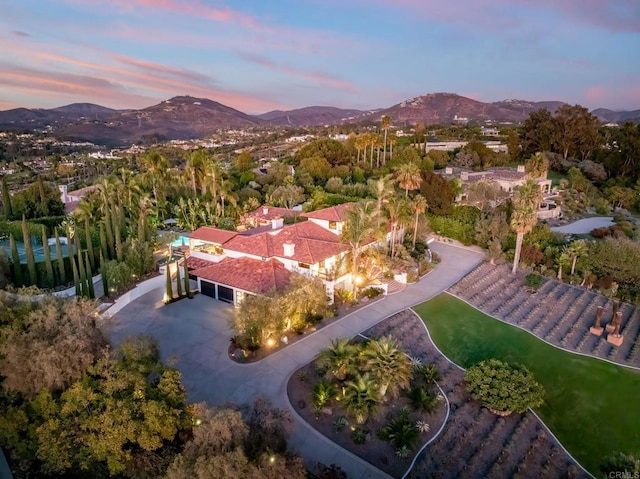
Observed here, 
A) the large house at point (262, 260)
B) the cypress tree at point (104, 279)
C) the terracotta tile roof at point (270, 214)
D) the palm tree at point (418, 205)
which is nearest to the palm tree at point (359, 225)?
the large house at point (262, 260)

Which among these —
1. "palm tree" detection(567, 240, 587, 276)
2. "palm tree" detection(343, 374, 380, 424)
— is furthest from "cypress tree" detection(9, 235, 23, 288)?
"palm tree" detection(567, 240, 587, 276)

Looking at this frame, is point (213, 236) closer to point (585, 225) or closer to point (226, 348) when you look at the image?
point (226, 348)

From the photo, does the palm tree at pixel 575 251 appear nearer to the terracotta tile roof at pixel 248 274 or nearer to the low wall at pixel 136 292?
the terracotta tile roof at pixel 248 274

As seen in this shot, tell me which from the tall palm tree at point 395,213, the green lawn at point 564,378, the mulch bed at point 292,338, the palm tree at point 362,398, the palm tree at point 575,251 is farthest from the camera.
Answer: the tall palm tree at point 395,213

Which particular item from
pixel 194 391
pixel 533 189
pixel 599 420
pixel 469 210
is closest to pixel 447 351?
pixel 599 420

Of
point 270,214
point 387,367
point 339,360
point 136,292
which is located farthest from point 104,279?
point 270,214

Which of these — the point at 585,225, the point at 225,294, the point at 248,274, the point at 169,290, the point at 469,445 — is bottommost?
the point at 469,445
